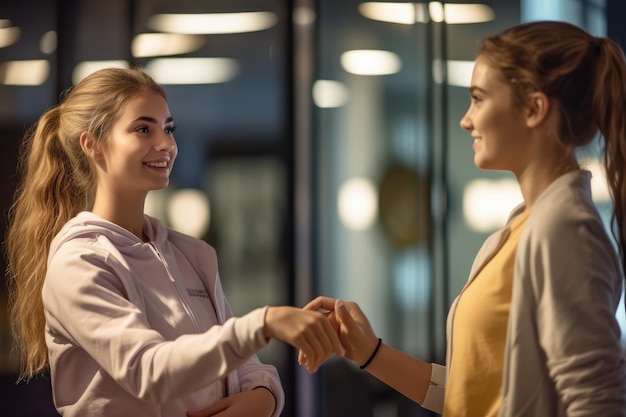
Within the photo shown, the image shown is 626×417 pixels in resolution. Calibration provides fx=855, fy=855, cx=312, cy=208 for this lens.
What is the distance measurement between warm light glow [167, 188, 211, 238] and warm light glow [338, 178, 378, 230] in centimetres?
56

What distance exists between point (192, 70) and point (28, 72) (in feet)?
2.23

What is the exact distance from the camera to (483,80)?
5.19 ft

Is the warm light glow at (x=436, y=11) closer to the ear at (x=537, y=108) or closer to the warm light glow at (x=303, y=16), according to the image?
the warm light glow at (x=303, y=16)

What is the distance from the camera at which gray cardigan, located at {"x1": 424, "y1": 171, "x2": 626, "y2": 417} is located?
1.33 meters

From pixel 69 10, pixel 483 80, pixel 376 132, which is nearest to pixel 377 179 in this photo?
pixel 376 132

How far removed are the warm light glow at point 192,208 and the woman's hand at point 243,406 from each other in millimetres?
1685

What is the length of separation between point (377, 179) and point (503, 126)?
189cm

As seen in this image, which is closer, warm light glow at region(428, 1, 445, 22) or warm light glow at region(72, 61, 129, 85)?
warm light glow at region(428, 1, 445, 22)

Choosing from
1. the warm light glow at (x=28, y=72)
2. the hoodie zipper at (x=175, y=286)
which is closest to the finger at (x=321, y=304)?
the hoodie zipper at (x=175, y=286)

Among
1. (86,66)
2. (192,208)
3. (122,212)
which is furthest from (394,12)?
(122,212)

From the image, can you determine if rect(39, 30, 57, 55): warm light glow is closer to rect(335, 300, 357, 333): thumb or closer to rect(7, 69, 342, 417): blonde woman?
rect(7, 69, 342, 417): blonde woman

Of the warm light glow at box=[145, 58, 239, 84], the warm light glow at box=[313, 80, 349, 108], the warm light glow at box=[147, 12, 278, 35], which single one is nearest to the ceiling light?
the warm light glow at box=[313, 80, 349, 108]

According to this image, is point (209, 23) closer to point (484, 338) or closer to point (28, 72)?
point (28, 72)

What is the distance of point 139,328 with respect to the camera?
161 centimetres
